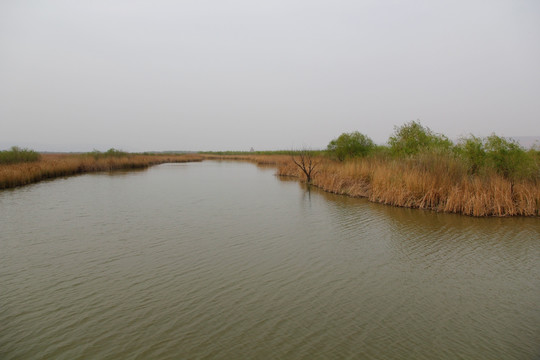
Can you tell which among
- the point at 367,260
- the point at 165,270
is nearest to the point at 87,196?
the point at 165,270

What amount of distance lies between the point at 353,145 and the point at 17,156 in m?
29.1

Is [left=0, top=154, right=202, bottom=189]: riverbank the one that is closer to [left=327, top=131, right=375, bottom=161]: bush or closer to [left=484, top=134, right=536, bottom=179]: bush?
[left=327, top=131, right=375, bottom=161]: bush

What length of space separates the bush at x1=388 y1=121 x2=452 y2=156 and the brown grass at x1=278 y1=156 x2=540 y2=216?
269 centimetres

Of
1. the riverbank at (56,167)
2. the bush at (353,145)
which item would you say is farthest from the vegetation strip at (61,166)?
the bush at (353,145)

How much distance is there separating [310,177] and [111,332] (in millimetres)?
19114

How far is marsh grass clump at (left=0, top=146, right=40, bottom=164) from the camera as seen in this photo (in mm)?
25044

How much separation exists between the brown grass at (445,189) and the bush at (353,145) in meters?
8.05

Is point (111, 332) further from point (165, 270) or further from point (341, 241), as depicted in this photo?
point (341, 241)

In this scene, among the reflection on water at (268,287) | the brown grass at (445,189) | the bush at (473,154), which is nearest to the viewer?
the reflection on water at (268,287)

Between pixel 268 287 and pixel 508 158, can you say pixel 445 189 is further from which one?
pixel 268 287

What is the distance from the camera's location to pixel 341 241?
8.23m

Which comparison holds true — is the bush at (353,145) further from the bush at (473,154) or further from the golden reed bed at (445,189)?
the bush at (473,154)

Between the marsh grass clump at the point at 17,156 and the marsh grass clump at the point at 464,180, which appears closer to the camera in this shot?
the marsh grass clump at the point at 464,180

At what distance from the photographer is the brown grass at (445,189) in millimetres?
10883
